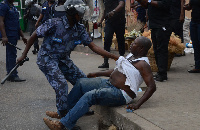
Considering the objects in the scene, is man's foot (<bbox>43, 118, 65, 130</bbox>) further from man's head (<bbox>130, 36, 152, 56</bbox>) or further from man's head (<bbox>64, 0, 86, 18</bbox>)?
man's head (<bbox>64, 0, 86, 18</bbox>)

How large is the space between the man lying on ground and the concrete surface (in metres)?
0.16

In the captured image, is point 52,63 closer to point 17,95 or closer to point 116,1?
point 17,95

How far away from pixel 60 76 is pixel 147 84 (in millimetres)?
1031

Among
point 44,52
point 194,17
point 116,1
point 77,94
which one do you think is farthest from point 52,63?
point 116,1

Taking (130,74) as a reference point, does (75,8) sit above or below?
above

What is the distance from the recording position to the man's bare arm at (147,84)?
3922 millimetres

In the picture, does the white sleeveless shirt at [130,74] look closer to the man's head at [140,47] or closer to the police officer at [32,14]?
the man's head at [140,47]

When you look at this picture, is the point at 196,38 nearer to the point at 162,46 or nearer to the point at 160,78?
the point at 162,46

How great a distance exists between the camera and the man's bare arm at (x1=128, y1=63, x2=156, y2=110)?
3922 mm

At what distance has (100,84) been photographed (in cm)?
431

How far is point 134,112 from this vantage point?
3906 mm

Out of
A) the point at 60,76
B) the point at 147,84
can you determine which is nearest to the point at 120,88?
the point at 147,84

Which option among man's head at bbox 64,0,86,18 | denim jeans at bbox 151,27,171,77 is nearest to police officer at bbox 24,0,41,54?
denim jeans at bbox 151,27,171,77

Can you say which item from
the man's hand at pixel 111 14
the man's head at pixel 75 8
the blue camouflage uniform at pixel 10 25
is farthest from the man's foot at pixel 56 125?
the man's hand at pixel 111 14
